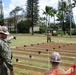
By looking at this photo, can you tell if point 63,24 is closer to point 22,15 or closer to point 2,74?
point 22,15

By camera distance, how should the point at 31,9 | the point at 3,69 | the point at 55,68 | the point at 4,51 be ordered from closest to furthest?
the point at 55,68 → the point at 4,51 → the point at 3,69 → the point at 31,9

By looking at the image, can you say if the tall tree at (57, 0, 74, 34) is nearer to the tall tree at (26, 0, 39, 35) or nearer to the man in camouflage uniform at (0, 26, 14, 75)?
the tall tree at (26, 0, 39, 35)

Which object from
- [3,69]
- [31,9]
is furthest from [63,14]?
[3,69]

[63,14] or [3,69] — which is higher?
[63,14]

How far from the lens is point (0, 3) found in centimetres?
6419

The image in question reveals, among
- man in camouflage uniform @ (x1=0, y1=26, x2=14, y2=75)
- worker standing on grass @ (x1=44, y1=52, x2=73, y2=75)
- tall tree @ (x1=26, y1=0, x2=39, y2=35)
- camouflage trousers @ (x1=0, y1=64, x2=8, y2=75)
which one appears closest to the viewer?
worker standing on grass @ (x1=44, y1=52, x2=73, y2=75)

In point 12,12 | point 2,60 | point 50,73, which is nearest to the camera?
point 50,73

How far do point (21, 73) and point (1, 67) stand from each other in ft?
9.35

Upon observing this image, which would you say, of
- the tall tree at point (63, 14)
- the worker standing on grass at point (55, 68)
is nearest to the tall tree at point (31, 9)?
the tall tree at point (63, 14)

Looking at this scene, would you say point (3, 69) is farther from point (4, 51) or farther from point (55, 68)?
point (55, 68)

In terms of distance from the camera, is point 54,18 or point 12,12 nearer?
point 54,18

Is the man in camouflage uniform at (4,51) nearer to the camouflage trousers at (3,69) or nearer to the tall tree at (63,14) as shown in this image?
the camouflage trousers at (3,69)

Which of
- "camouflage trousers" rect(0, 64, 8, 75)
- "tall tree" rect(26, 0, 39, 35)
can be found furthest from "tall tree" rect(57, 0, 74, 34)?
Result: "camouflage trousers" rect(0, 64, 8, 75)

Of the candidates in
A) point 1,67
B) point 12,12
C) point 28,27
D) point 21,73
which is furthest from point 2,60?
point 12,12
